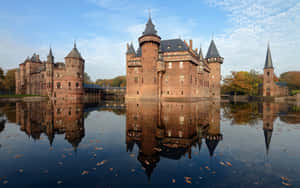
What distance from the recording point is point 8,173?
402 centimetres

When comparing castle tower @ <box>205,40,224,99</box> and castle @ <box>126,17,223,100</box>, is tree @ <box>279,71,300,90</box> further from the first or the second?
castle @ <box>126,17,223,100</box>

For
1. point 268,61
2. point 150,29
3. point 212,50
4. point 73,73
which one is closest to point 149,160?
point 150,29

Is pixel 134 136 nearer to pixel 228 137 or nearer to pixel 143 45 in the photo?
pixel 228 137

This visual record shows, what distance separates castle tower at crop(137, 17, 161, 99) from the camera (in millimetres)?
37719

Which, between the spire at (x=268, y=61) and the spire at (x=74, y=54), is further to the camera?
the spire at (x=268, y=61)

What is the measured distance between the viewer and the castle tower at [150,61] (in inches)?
1485

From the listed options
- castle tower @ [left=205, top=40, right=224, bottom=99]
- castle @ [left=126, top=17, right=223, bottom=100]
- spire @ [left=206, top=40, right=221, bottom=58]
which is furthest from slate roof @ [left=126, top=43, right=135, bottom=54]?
spire @ [left=206, top=40, right=221, bottom=58]

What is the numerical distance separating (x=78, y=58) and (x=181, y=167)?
168 ft

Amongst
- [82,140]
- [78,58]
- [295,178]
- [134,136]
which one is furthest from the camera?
[78,58]

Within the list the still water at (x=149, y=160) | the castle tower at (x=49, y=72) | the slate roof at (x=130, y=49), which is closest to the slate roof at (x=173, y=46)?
the slate roof at (x=130, y=49)

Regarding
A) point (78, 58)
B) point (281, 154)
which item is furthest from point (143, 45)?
point (281, 154)

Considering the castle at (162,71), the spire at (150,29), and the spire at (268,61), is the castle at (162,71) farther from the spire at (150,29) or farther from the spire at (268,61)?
the spire at (268,61)

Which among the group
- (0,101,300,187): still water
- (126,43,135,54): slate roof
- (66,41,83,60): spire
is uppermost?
(126,43,135,54): slate roof

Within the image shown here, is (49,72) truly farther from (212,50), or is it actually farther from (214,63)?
(212,50)
